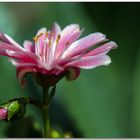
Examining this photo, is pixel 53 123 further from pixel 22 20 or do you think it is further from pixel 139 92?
pixel 22 20

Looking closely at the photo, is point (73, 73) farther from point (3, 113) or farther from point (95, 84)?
point (95, 84)

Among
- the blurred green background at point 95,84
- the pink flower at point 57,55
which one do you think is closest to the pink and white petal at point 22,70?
the pink flower at point 57,55

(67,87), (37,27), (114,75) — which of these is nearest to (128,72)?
(114,75)

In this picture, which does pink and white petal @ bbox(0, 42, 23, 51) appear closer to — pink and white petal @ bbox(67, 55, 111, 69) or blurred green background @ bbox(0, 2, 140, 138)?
pink and white petal @ bbox(67, 55, 111, 69)

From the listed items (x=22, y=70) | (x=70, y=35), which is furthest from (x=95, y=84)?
(x=22, y=70)

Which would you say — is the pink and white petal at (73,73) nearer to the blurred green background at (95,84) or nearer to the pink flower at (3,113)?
the pink flower at (3,113)

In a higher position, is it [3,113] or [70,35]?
[70,35]

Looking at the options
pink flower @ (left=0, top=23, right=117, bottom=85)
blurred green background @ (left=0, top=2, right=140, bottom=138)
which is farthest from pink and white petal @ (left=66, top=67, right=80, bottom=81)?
blurred green background @ (left=0, top=2, right=140, bottom=138)
